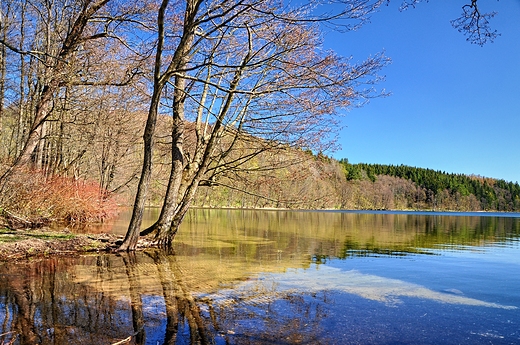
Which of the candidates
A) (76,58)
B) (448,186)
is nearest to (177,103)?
(76,58)

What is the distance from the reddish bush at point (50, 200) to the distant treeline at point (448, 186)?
343 ft

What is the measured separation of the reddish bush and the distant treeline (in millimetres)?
104399

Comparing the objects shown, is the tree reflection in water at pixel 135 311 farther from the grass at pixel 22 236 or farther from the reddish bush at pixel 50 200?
the reddish bush at pixel 50 200

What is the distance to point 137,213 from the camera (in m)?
9.86

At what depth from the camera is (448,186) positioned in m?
129

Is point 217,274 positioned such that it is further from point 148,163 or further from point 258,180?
point 258,180

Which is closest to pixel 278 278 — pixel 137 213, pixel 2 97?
pixel 137 213

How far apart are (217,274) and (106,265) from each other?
7.91ft

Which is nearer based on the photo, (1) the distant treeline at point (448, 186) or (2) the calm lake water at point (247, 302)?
(2) the calm lake water at point (247, 302)

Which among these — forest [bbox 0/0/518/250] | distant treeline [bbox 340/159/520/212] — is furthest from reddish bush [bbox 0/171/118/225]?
distant treeline [bbox 340/159/520/212]

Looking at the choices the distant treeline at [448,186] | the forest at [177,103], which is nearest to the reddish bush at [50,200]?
the forest at [177,103]

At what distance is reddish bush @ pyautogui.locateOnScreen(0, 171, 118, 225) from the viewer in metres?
12.2

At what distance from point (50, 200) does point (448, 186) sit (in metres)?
136

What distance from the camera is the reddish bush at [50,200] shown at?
12.2 m
